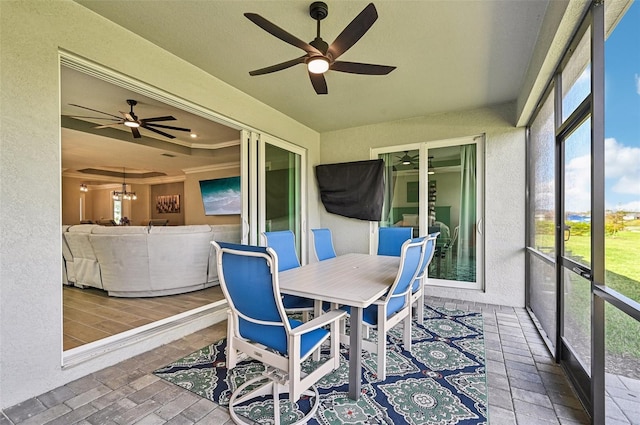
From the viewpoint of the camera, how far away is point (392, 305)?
2.05m

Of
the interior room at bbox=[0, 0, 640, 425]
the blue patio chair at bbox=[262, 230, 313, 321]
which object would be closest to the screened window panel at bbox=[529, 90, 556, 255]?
the interior room at bbox=[0, 0, 640, 425]

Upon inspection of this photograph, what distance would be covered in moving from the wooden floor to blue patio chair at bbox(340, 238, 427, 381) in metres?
2.37

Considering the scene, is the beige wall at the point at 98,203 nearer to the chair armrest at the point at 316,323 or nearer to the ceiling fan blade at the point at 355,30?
the ceiling fan blade at the point at 355,30

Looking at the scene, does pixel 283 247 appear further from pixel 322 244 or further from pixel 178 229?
pixel 178 229

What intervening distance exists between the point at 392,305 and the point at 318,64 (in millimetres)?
1808

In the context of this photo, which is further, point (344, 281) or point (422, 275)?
point (422, 275)

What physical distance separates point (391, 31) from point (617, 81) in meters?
1.47

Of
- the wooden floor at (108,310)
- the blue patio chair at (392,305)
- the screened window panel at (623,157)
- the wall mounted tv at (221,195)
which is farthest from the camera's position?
the wall mounted tv at (221,195)

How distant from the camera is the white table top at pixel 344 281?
5.63 feet

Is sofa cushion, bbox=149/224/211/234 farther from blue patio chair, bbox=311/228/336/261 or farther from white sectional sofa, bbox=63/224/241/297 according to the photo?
blue patio chair, bbox=311/228/336/261

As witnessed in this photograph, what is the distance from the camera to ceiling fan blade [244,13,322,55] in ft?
5.40

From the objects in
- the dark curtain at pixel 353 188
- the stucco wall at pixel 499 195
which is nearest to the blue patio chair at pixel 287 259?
the dark curtain at pixel 353 188

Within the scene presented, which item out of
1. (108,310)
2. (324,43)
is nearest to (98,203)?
(108,310)

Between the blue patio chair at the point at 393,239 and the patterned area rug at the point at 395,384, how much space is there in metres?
1.00
